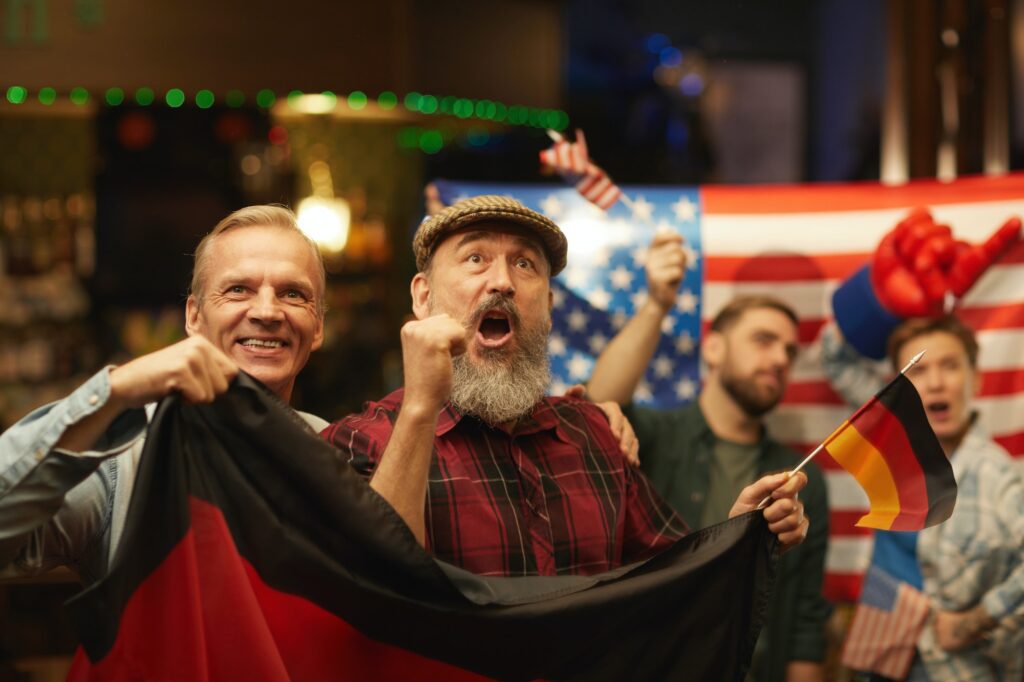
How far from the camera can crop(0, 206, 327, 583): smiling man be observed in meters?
1.83

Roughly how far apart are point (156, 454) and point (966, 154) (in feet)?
13.6

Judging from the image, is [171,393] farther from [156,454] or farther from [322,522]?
[322,522]

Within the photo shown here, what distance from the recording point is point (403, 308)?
23.9 ft

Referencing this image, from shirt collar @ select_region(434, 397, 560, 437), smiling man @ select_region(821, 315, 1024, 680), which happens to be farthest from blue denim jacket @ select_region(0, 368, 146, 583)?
smiling man @ select_region(821, 315, 1024, 680)

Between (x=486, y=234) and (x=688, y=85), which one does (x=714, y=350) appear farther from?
(x=688, y=85)

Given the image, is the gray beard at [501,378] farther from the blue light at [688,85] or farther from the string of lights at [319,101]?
the blue light at [688,85]

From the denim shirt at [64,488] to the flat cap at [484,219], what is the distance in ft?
2.39

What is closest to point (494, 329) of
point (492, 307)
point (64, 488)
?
point (492, 307)

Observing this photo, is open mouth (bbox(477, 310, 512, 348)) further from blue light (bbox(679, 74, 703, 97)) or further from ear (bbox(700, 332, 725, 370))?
blue light (bbox(679, 74, 703, 97))

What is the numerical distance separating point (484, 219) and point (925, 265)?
1665 millimetres

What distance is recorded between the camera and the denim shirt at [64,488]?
1.83 metres

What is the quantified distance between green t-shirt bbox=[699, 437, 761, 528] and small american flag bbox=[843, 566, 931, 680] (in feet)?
1.47

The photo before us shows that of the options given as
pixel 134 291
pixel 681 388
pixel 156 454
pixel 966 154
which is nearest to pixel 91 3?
pixel 134 291

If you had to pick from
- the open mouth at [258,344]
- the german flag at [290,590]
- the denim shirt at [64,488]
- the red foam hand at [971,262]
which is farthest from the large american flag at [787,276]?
the denim shirt at [64,488]
